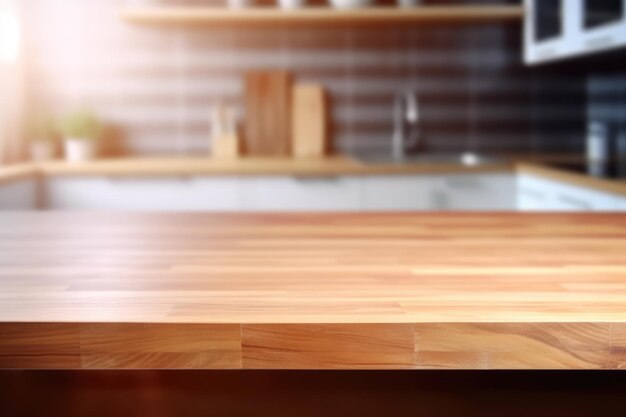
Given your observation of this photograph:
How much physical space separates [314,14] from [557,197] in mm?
1340

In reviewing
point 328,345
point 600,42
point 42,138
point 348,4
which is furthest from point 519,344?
point 42,138

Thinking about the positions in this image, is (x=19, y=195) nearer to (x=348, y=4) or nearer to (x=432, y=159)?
(x=348, y=4)

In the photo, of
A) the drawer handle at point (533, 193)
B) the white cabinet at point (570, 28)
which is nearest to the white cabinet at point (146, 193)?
the drawer handle at point (533, 193)

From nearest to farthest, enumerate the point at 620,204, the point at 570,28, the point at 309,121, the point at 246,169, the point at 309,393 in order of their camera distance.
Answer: the point at 309,393 → the point at 620,204 → the point at 570,28 → the point at 246,169 → the point at 309,121

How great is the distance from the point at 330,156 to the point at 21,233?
242cm

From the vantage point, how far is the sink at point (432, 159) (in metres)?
3.38

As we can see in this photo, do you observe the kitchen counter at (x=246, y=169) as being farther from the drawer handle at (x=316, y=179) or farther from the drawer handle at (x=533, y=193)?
the drawer handle at (x=533, y=193)

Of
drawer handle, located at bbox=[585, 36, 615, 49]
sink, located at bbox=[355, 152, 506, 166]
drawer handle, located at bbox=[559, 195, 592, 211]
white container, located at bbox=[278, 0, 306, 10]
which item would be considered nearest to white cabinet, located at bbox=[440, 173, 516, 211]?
sink, located at bbox=[355, 152, 506, 166]

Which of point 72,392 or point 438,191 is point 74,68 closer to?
point 438,191

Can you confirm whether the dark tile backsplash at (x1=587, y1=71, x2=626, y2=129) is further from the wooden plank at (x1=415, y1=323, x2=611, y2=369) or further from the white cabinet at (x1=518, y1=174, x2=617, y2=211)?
the wooden plank at (x1=415, y1=323, x2=611, y2=369)

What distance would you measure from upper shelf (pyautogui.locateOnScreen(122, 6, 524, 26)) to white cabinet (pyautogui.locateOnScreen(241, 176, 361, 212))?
2.46 feet

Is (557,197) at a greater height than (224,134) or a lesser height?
lesser

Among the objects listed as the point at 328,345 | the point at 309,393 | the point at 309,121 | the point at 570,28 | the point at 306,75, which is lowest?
the point at 309,393

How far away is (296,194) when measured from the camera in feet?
10.7
